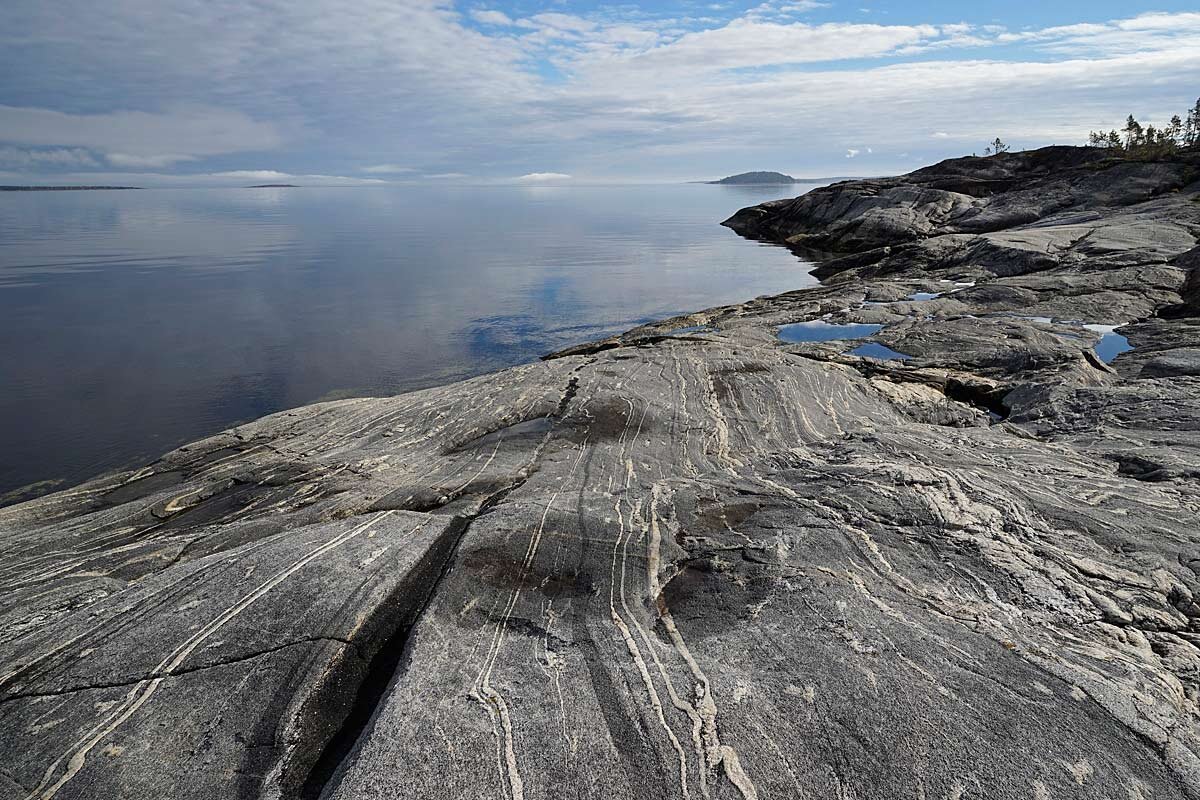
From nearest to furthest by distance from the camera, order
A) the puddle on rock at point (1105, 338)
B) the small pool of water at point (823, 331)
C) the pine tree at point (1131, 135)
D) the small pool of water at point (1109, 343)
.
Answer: the small pool of water at point (1109, 343), the puddle on rock at point (1105, 338), the small pool of water at point (823, 331), the pine tree at point (1131, 135)

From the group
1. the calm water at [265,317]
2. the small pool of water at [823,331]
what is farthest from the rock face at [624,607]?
the calm water at [265,317]

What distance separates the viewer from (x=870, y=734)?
6.76 meters

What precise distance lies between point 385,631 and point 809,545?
257 inches

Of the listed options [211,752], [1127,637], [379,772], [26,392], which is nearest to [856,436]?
[1127,637]

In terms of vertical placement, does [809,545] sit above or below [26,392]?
above

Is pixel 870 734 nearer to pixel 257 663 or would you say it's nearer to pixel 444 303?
pixel 257 663

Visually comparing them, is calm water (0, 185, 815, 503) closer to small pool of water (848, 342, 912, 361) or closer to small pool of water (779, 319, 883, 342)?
small pool of water (779, 319, 883, 342)

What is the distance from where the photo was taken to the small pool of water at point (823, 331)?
100ft

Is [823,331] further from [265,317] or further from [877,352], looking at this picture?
[265,317]

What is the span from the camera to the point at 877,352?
27.0 m

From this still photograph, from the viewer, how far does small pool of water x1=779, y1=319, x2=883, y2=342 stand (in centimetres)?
3050

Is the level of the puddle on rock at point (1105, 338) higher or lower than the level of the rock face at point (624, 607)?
lower

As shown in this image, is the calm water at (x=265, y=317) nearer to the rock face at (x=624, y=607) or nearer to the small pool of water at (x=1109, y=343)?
Answer: the rock face at (x=624, y=607)

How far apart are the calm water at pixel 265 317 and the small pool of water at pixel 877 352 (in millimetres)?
17761
